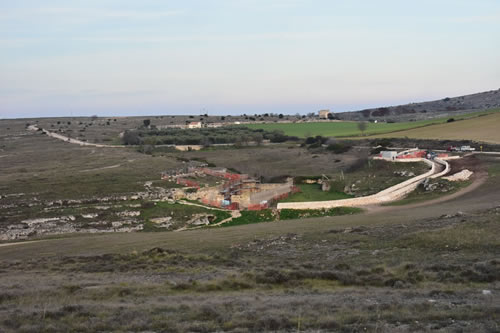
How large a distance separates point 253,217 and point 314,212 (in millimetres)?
4220

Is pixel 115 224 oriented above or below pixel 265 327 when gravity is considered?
below

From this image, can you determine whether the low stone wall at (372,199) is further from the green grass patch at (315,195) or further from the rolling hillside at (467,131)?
the rolling hillside at (467,131)

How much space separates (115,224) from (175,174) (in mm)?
24414

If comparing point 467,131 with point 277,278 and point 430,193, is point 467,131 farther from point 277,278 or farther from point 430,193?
point 277,278

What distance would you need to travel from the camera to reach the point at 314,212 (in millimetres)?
35438

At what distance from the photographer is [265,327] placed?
417 inches

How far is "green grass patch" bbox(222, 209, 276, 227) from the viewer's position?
34750 mm

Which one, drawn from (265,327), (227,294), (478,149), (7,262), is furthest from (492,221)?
(478,149)

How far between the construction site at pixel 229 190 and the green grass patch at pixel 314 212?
13.2 feet

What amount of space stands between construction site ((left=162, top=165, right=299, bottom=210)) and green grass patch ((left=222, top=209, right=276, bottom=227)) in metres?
2.68

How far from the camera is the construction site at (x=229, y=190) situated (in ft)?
135

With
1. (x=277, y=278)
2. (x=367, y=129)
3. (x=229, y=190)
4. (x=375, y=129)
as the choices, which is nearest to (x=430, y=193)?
(x=229, y=190)

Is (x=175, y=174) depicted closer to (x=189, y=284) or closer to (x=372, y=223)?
(x=372, y=223)

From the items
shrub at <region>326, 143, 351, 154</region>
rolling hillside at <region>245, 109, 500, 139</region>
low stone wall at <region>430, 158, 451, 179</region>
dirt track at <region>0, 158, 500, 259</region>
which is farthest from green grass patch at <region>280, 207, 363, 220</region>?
rolling hillside at <region>245, 109, 500, 139</region>
